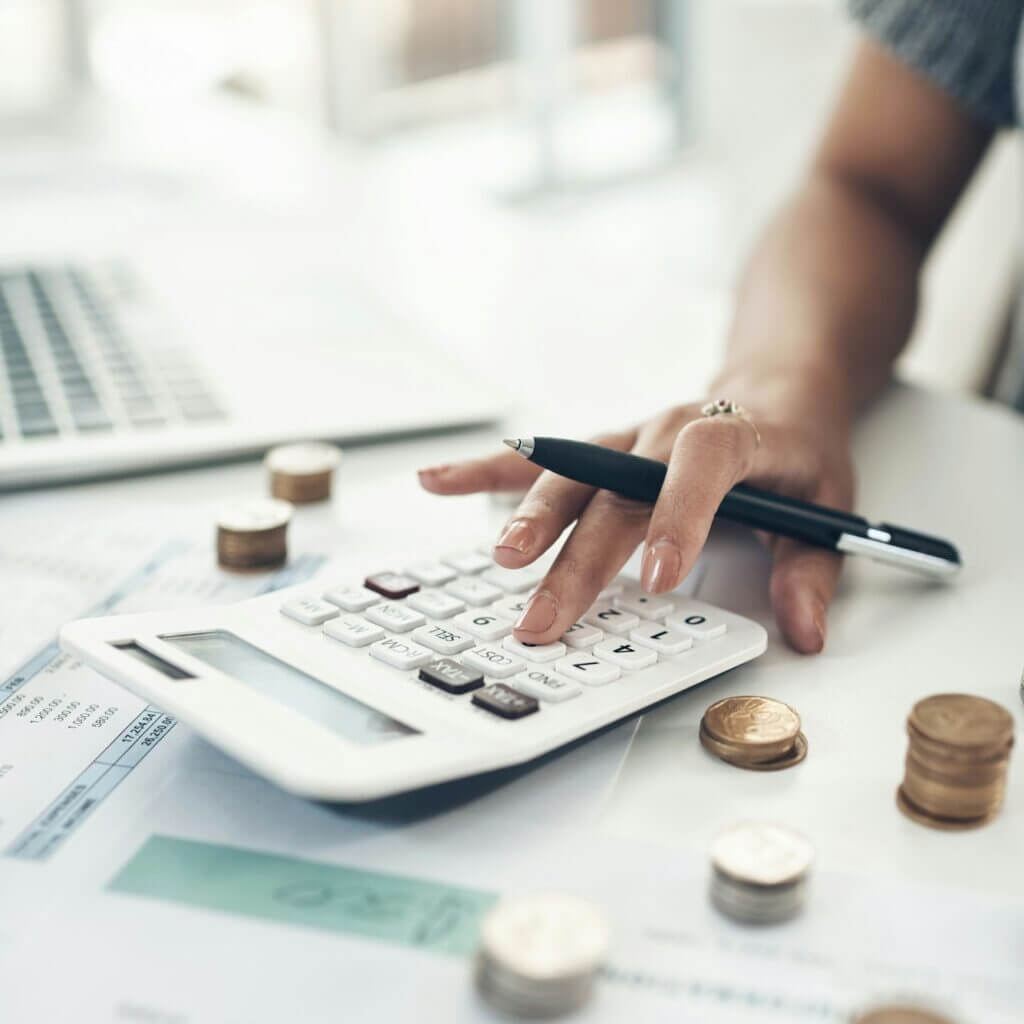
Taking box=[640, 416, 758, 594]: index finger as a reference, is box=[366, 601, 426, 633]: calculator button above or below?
below

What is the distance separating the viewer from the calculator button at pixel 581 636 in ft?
1.48

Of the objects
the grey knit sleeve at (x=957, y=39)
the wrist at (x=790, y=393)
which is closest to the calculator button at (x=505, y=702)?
the wrist at (x=790, y=393)

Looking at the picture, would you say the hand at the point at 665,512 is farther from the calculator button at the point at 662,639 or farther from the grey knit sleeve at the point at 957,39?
the grey knit sleeve at the point at 957,39

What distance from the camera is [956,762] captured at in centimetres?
37

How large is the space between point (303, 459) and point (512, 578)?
20cm

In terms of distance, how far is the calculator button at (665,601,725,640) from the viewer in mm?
464

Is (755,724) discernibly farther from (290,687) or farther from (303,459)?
(303,459)

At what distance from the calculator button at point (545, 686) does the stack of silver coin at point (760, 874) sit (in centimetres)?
8

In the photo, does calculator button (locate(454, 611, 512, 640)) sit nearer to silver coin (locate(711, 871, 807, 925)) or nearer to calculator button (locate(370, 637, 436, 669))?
calculator button (locate(370, 637, 436, 669))

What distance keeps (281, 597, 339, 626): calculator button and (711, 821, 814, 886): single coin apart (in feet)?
0.58

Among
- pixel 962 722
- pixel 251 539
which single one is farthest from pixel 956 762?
pixel 251 539

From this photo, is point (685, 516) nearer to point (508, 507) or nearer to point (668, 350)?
point (508, 507)

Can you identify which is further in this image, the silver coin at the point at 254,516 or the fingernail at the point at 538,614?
the silver coin at the point at 254,516

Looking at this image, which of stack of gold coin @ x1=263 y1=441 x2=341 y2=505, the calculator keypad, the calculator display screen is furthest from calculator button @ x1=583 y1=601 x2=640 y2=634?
stack of gold coin @ x1=263 y1=441 x2=341 y2=505
